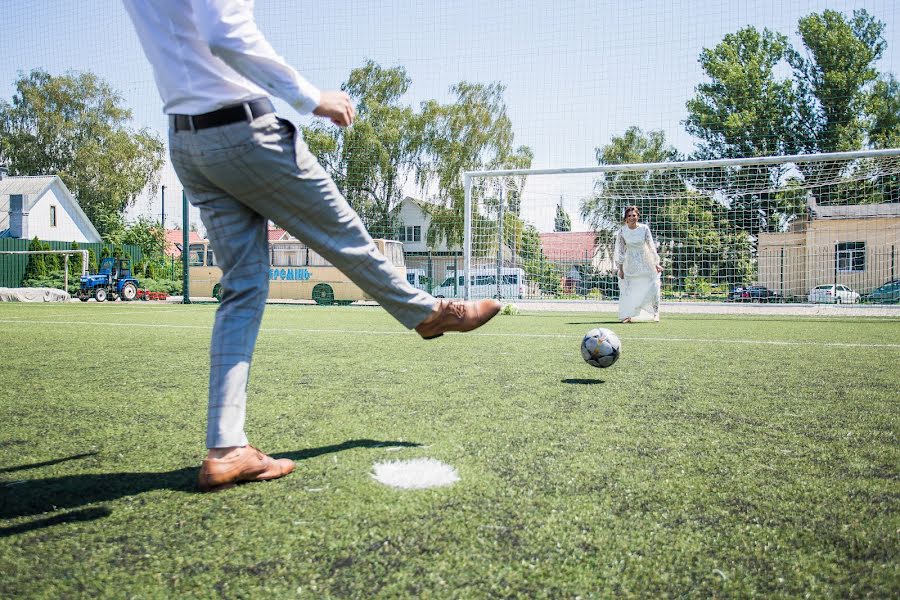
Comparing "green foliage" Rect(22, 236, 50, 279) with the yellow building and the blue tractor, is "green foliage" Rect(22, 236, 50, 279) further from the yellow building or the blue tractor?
the yellow building

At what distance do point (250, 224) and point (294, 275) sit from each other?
23400mm

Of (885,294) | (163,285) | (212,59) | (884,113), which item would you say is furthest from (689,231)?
(884,113)

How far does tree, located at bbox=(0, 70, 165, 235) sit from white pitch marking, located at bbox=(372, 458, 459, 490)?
4980cm

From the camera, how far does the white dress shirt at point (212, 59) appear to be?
2076mm

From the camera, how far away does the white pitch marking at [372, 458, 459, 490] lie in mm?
2248

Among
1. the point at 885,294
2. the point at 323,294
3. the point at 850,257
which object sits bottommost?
the point at 323,294

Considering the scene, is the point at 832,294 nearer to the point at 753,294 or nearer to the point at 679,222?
the point at 753,294

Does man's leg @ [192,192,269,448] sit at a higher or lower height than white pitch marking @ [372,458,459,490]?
higher

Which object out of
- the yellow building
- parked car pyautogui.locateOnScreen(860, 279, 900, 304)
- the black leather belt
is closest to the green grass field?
the black leather belt

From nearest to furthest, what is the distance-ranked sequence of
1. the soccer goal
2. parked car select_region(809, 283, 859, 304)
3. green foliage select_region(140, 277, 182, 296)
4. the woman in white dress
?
1. the woman in white dress
2. parked car select_region(809, 283, 859, 304)
3. the soccer goal
4. green foliage select_region(140, 277, 182, 296)

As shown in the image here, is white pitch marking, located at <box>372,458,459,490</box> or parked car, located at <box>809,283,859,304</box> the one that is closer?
white pitch marking, located at <box>372,458,459,490</box>

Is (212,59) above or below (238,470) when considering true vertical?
above

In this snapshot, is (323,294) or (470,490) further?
(323,294)

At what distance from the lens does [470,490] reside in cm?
217
